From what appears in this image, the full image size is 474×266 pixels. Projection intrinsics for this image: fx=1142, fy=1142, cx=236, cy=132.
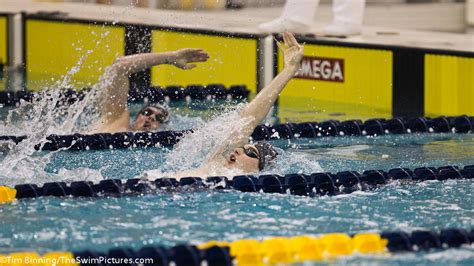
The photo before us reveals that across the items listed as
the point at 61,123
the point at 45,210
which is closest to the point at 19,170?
the point at 45,210

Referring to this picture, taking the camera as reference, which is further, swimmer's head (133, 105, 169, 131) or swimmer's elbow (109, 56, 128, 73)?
swimmer's head (133, 105, 169, 131)

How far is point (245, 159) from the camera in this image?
4766 millimetres

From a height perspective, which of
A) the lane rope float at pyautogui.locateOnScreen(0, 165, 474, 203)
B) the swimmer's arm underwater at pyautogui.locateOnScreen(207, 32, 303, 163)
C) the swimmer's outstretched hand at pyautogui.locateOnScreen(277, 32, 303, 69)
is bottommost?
the lane rope float at pyautogui.locateOnScreen(0, 165, 474, 203)

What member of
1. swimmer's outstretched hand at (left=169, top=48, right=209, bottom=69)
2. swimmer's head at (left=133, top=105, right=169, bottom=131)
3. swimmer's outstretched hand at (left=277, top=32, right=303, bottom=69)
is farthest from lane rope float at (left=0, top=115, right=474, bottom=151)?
swimmer's outstretched hand at (left=277, top=32, right=303, bottom=69)

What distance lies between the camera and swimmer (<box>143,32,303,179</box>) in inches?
187

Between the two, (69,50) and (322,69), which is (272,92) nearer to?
(322,69)

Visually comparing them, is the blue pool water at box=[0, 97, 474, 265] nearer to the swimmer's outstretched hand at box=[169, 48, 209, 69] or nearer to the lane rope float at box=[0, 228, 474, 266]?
the lane rope float at box=[0, 228, 474, 266]

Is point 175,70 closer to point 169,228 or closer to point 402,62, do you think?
point 402,62

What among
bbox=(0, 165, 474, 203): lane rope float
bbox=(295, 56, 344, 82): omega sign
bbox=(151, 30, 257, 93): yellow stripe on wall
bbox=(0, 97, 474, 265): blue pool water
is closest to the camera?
bbox=(0, 97, 474, 265): blue pool water

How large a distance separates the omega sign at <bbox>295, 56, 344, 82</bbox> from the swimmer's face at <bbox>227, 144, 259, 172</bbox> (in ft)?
9.77

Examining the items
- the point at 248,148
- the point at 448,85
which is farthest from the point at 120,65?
the point at 448,85

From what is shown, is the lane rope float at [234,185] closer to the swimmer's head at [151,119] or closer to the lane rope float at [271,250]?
the lane rope float at [271,250]

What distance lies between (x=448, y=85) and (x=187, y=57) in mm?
2249

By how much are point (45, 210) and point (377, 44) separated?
12.3ft
